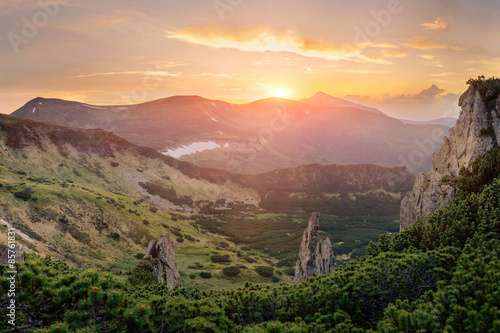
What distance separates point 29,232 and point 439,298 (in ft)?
162

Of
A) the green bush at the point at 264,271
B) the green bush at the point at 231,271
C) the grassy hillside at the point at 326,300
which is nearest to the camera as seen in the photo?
the grassy hillside at the point at 326,300

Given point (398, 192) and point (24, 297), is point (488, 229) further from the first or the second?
point (398, 192)

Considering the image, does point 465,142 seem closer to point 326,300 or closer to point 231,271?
point 326,300

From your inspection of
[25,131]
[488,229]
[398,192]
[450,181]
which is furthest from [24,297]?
[398,192]

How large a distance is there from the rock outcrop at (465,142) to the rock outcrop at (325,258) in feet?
51.5

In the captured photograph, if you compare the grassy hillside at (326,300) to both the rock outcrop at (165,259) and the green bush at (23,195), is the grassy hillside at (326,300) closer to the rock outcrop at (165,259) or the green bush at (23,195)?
the rock outcrop at (165,259)

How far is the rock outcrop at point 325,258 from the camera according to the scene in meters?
40.4

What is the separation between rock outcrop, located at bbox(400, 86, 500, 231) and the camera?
127 feet

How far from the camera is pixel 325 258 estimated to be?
41.8 m

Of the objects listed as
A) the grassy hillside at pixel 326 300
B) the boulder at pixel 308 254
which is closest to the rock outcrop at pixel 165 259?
the grassy hillside at pixel 326 300

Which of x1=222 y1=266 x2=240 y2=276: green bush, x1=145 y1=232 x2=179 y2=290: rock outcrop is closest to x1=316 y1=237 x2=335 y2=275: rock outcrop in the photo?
x1=222 y1=266 x2=240 y2=276: green bush

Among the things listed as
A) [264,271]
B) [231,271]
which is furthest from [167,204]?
Answer: [231,271]

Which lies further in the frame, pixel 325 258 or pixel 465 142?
pixel 465 142

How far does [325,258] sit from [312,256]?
187 centimetres
